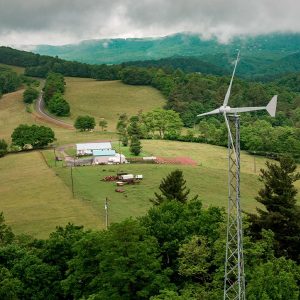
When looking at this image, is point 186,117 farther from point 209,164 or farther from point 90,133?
point 209,164

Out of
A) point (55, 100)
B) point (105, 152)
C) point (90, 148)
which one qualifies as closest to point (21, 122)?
point (55, 100)

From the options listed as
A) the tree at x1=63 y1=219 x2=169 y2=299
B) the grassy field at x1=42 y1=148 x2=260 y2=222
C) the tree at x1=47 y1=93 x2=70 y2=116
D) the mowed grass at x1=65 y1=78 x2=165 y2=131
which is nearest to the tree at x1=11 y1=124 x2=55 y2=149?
the grassy field at x1=42 y1=148 x2=260 y2=222

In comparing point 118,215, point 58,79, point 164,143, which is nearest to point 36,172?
point 118,215

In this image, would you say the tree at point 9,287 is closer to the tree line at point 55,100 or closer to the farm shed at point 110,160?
the farm shed at point 110,160

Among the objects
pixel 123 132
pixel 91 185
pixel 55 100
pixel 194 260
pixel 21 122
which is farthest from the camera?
pixel 55 100

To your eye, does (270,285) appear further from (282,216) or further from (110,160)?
(110,160)

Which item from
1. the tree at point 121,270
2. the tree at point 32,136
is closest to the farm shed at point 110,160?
the tree at point 32,136
